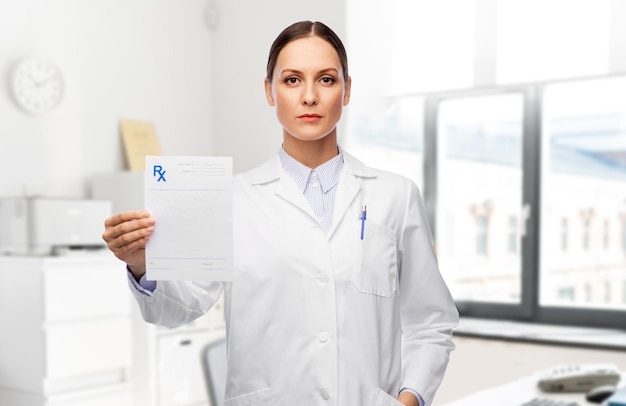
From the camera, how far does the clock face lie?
13.6 ft

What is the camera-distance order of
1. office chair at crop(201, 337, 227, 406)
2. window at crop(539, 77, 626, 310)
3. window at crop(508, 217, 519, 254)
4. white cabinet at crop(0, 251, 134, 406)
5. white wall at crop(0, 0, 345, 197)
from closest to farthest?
office chair at crop(201, 337, 227, 406) < white cabinet at crop(0, 251, 134, 406) < window at crop(539, 77, 626, 310) < window at crop(508, 217, 519, 254) < white wall at crop(0, 0, 345, 197)

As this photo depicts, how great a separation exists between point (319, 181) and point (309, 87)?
0.48 ft

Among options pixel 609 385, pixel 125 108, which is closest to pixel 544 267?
pixel 609 385

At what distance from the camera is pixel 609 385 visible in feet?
6.70

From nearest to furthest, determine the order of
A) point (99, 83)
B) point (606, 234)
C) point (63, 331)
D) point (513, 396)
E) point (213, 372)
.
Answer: point (213, 372) < point (513, 396) < point (63, 331) < point (606, 234) < point (99, 83)

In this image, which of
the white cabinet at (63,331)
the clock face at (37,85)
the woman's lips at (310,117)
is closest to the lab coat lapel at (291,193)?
the woman's lips at (310,117)

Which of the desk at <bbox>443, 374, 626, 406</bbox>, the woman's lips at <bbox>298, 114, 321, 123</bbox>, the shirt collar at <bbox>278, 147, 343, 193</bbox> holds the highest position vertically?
the woman's lips at <bbox>298, 114, 321, 123</bbox>

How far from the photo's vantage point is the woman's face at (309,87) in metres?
0.98

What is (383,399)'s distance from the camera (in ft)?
3.23

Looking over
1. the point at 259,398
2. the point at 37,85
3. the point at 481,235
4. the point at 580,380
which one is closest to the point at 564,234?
the point at 481,235

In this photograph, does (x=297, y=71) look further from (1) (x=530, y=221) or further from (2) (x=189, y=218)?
(1) (x=530, y=221)

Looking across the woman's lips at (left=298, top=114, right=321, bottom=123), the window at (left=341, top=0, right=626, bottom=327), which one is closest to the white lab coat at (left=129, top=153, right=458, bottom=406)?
the woman's lips at (left=298, top=114, right=321, bottom=123)

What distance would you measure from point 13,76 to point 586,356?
322 cm

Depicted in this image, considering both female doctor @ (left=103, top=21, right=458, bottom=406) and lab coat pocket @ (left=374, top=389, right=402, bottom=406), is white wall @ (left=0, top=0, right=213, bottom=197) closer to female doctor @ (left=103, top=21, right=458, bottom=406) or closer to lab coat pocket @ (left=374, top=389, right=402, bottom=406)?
female doctor @ (left=103, top=21, right=458, bottom=406)
